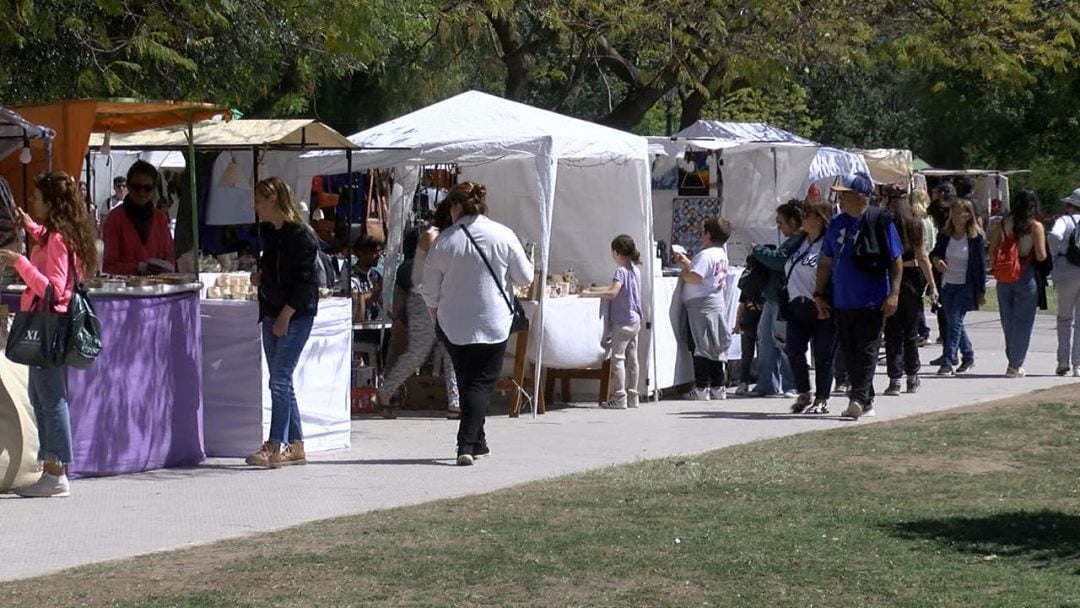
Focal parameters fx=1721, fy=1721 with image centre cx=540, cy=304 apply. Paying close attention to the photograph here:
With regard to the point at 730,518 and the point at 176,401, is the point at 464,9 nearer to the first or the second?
the point at 176,401

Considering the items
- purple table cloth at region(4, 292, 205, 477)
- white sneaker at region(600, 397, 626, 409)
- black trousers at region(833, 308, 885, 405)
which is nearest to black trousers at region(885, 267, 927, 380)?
→ black trousers at region(833, 308, 885, 405)

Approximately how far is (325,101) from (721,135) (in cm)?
1005

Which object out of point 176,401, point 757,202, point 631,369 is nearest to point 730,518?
point 176,401

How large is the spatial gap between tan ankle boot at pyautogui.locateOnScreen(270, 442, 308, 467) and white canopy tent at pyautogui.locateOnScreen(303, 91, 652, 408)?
10.5 feet

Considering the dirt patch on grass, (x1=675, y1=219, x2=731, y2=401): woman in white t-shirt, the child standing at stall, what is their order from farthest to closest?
1. (x1=675, y1=219, x2=731, y2=401): woman in white t-shirt
2. the child standing at stall
3. the dirt patch on grass

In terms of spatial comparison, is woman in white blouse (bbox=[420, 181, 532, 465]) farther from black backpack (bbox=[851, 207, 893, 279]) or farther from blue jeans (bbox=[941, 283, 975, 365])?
blue jeans (bbox=[941, 283, 975, 365])

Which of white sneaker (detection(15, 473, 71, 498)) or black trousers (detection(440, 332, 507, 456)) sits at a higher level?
black trousers (detection(440, 332, 507, 456))

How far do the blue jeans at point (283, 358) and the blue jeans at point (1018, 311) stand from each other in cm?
813

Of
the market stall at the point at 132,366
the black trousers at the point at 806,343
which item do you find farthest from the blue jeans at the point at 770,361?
the market stall at the point at 132,366

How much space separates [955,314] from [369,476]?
8.01 metres

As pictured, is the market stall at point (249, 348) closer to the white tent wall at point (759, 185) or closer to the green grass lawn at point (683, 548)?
the green grass lawn at point (683, 548)

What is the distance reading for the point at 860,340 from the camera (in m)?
12.6

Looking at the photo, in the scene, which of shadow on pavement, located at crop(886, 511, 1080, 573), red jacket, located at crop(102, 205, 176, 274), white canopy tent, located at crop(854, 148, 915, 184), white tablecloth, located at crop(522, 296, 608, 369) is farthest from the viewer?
white canopy tent, located at crop(854, 148, 915, 184)

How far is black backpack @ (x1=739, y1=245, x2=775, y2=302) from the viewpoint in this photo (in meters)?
14.5
